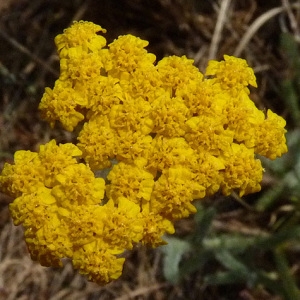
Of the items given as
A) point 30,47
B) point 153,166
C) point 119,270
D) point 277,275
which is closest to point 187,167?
point 153,166

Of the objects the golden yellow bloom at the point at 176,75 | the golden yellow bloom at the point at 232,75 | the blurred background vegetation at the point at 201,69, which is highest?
the golden yellow bloom at the point at 232,75

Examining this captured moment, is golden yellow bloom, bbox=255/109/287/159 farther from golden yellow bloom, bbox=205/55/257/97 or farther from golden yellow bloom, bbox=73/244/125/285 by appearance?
golden yellow bloom, bbox=73/244/125/285

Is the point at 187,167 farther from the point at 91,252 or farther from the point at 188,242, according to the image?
the point at 188,242

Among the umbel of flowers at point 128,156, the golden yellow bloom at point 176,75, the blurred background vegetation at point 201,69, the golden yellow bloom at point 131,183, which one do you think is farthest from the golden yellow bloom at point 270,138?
the blurred background vegetation at point 201,69

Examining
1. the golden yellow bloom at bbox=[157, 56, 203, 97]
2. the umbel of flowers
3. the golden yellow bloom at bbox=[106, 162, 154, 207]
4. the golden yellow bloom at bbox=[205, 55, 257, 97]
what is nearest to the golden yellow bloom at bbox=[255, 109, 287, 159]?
the umbel of flowers

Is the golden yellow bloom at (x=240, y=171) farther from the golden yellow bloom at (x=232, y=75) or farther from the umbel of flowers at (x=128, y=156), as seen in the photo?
the golden yellow bloom at (x=232, y=75)

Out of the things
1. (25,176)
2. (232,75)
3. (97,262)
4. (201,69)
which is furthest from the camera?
(201,69)

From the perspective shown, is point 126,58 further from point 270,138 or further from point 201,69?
point 201,69

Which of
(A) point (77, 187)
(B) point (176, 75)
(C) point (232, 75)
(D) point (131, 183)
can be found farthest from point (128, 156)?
(C) point (232, 75)
